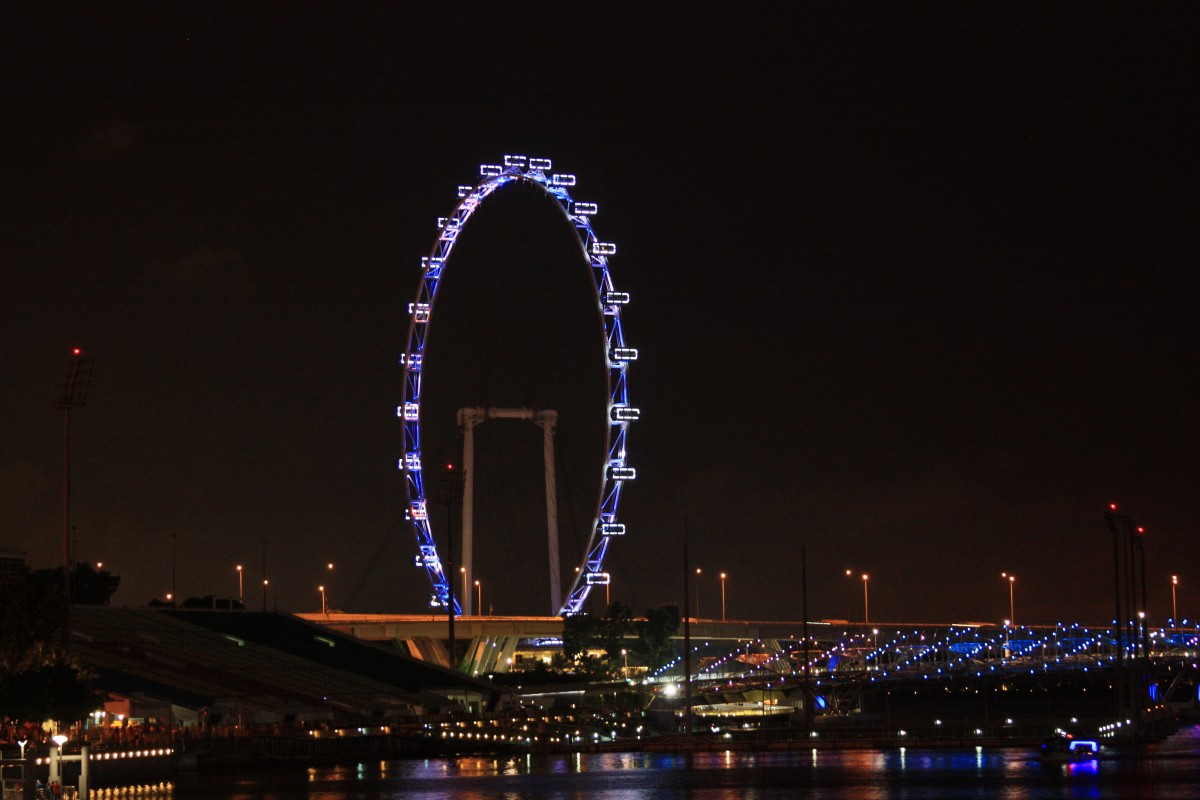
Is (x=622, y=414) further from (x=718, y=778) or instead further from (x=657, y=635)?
(x=718, y=778)

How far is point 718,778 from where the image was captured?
196 feet

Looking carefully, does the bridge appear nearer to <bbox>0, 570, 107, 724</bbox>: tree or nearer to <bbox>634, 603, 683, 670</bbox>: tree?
<bbox>634, 603, 683, 670</bbox>: tree

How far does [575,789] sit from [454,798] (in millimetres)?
4867

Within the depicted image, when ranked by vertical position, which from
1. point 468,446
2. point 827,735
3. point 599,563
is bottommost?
point 827,735

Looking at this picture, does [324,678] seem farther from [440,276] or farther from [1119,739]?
[1119,739]

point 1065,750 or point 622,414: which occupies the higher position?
point 622,414

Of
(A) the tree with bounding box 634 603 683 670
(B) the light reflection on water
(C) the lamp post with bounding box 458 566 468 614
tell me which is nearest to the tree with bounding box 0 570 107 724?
(B) the light reflection on water

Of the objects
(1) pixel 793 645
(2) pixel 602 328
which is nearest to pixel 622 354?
(2) pixel 602 328

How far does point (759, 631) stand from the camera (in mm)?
144250

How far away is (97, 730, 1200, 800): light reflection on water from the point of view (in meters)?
51.5

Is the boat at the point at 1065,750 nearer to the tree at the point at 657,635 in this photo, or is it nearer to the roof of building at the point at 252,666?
the roof of building at the point at 252,666

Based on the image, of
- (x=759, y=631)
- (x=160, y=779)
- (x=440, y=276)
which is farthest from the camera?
(x=759, y=631)

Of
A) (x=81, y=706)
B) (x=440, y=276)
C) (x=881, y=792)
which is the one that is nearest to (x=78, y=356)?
(x=81, y=706)

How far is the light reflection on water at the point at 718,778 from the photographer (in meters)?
51.5
